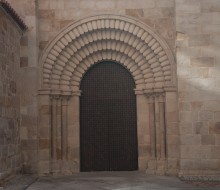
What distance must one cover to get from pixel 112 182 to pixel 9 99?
9.39 ft

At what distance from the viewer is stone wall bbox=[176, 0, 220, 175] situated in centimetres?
815

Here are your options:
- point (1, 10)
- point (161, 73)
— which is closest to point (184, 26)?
point (161, 73)

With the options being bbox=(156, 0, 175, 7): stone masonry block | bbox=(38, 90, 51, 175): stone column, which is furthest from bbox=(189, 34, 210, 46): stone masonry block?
bbox=(38, 90, 51, 175): stone column

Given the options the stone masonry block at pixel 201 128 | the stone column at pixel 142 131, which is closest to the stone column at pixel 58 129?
the stone column at pixel 142 131

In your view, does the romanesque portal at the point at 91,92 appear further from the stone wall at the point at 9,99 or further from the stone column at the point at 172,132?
the stone wall at the point at 9,99

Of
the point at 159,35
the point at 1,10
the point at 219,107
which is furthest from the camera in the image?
the point at 159,35

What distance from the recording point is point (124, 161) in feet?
30.7

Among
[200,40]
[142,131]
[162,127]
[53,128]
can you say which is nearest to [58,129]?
[53,128]

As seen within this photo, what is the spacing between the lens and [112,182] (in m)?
7.62

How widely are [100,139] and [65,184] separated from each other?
2201mm

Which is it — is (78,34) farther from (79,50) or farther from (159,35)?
(159,35)

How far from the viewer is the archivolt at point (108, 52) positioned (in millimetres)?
8898

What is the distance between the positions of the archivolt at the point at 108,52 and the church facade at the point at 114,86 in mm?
25

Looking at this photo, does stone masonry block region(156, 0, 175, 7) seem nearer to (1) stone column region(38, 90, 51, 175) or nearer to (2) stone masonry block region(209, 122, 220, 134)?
(2) stone masonry block region(209, 122, 220, 134)
